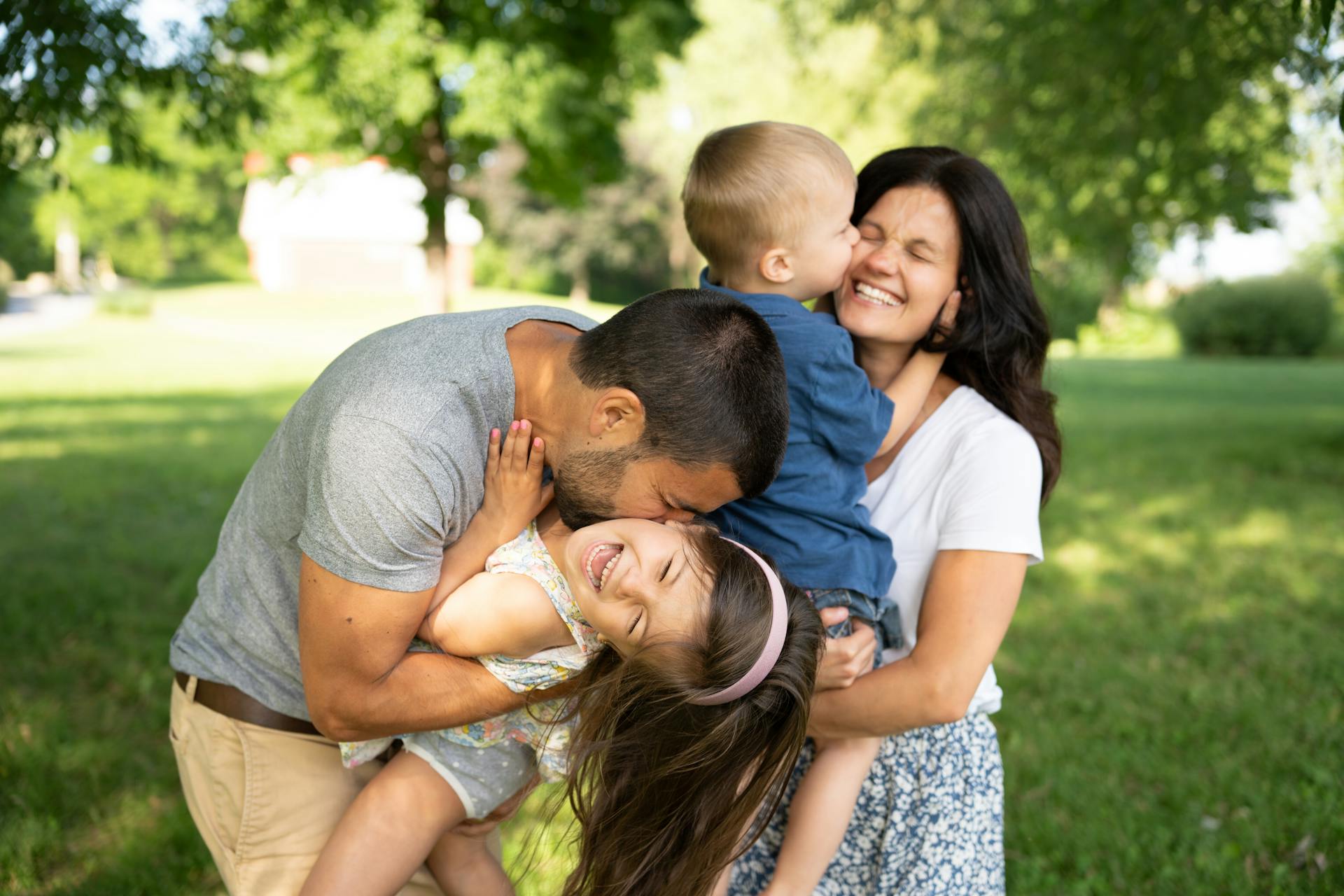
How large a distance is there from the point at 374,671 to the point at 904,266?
1.44 metres

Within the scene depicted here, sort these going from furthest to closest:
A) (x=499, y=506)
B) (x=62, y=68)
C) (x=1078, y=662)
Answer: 1. (x=1078, y=662)
2. (x=62, y=68)
3. (x=499, y=506)

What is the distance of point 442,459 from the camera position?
1812mm

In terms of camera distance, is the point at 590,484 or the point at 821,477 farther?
the point at 821,477

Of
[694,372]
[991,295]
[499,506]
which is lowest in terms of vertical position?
[499,506]

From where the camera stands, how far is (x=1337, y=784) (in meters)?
3.97

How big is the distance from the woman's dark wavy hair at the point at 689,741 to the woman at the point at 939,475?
9.1 inches

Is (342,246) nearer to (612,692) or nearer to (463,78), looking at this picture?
(463,78)

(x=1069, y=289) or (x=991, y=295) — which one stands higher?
(x=991, y=295)

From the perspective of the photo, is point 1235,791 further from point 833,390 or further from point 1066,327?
point 1066,327

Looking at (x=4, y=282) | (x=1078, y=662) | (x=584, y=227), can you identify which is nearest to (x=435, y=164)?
(x=1078, y=662)

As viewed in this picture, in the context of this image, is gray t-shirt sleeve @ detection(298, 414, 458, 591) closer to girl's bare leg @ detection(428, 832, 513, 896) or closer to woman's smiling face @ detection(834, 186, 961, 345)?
girl's bare leg @ detection(428, 832, 513, 896)

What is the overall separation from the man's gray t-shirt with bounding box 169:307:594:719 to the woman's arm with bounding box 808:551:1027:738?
92 cm

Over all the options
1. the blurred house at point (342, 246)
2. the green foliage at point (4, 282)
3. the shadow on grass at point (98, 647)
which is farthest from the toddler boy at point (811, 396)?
the blurred house at point (342, 246)

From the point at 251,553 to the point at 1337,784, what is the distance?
4.01 m
